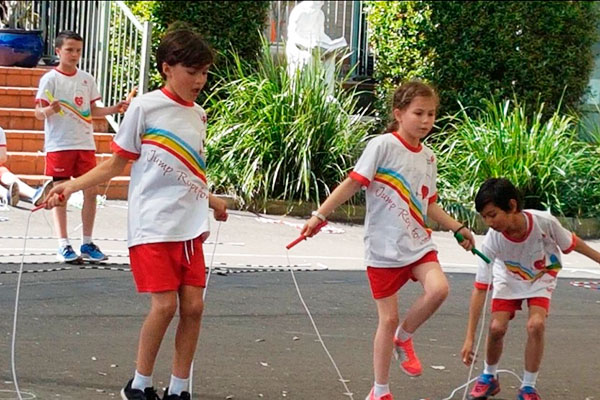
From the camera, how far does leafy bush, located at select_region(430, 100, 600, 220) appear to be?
14.2 meters

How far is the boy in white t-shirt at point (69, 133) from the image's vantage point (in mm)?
9984

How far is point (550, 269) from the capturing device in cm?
648

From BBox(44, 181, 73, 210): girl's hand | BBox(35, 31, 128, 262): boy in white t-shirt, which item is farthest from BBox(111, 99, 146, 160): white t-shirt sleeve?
BBox(35, 31, 128, 262): boy in white t-shirt

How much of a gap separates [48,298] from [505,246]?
11.2ft

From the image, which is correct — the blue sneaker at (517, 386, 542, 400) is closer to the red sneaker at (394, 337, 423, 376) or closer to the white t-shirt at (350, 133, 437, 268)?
the red sneaker at (394, 337, 423, 376)

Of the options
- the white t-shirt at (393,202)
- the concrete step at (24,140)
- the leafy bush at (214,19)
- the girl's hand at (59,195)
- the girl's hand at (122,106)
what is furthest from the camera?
the leafy bush at (214,19)

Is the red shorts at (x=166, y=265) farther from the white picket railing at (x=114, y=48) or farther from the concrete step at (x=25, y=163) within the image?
the white picket railing at (x=114, y=48)

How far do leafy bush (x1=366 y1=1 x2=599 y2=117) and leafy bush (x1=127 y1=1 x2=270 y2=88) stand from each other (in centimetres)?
173

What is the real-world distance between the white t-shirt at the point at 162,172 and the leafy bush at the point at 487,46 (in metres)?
10.7

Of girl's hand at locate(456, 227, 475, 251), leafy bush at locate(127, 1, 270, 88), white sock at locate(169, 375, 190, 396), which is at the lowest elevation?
white sock at locate(169, 375, 190, 396)

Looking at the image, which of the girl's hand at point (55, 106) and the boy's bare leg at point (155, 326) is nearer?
the boy's bare leg at point (155, 326)

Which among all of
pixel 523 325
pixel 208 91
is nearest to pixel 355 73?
pixel 208 91

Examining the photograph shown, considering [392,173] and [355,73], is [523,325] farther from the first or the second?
[355,73]

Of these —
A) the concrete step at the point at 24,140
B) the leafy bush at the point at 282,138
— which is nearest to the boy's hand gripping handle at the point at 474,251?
the leafy bush at the point at 282,138
